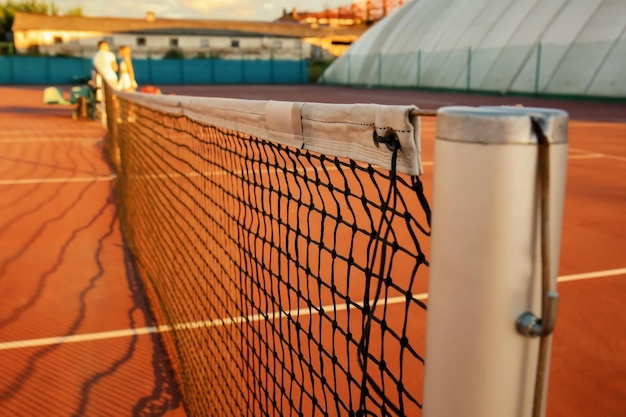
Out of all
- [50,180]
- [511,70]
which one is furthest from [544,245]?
[511,70]

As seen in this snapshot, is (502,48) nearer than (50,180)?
No

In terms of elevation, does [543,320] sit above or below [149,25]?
below

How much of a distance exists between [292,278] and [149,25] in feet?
160

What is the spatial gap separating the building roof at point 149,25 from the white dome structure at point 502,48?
52.0 ft

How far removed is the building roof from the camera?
45.2 m

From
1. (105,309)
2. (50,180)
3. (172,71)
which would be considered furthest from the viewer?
(172,71)

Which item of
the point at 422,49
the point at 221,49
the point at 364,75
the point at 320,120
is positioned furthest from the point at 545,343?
the point at 221,49

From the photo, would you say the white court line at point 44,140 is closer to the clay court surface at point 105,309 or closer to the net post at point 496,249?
the clay court surface at point 105,309

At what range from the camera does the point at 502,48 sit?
78.5 ft

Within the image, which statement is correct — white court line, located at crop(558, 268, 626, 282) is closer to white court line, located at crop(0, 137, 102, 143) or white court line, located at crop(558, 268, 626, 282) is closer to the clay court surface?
the clay court surface

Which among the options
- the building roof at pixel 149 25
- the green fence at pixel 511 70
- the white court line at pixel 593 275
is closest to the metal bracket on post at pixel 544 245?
the white court line at pixel 593 275

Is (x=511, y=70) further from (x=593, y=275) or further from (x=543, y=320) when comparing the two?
(x=543, y=320)

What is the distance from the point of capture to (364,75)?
33781 millimetres

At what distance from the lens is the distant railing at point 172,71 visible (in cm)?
3869
